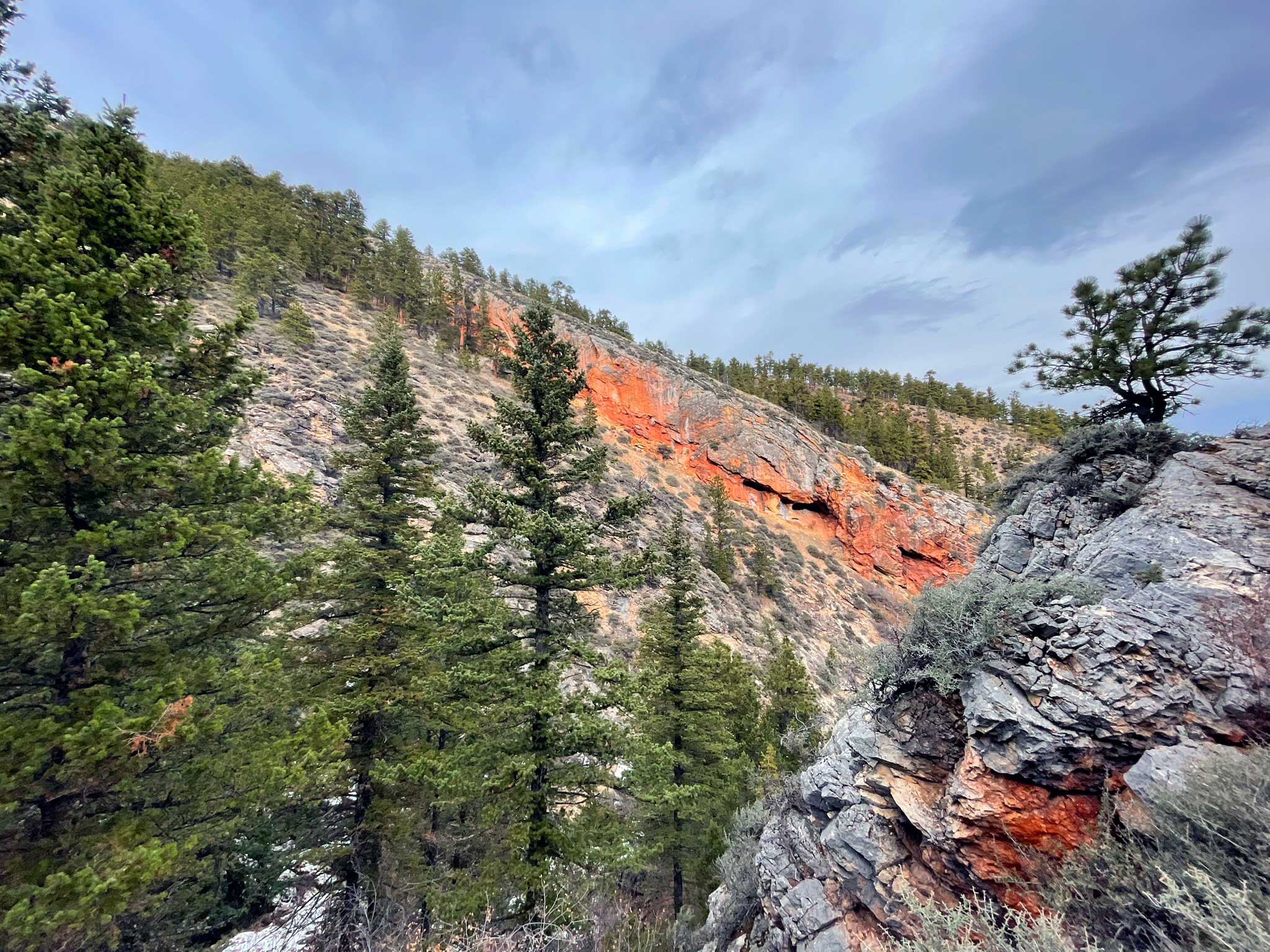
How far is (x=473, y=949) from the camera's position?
5.61m

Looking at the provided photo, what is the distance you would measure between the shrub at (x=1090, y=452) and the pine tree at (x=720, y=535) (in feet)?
90.8

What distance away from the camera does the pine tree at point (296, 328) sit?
3247cm

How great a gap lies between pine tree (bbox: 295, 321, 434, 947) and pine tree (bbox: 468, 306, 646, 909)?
1.80 meters

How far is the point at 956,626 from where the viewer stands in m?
5.78

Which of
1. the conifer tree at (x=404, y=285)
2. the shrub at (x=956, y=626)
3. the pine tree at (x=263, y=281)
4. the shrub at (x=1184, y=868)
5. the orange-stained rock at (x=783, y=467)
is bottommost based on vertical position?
the shrub at (x=1184, y=868)

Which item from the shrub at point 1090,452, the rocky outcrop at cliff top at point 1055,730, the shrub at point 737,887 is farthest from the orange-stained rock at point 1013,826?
the shrub at point 1090,452

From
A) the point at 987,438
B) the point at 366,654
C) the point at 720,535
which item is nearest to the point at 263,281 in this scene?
the point at 366,654

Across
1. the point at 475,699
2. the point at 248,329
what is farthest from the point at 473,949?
the point at 248,329

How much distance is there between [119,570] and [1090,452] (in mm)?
14296

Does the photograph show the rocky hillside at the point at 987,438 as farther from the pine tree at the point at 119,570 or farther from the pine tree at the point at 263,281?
the pine tree at the point at 263,281

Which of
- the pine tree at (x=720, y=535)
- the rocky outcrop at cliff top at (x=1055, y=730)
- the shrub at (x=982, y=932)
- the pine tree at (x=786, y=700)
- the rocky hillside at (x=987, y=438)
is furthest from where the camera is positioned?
the rocky hillside at (x=987, y=438)

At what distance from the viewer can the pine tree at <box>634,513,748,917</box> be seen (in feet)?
36.4

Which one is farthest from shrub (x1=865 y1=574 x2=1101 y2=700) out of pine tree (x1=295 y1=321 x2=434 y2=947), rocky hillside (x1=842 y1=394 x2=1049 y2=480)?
rocky hillside (x1=842 y1=394 x2=1049 y2=480)

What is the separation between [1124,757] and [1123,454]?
581 cm
